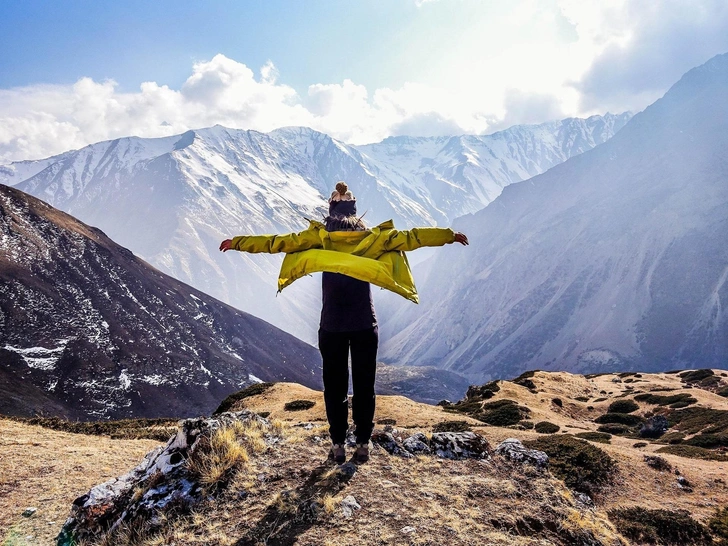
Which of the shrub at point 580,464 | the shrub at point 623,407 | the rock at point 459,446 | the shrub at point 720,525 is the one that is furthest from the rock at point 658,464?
the shrub at point 623,407

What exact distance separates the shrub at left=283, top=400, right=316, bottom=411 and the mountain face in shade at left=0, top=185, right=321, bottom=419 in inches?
2570

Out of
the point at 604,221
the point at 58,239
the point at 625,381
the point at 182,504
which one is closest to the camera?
the point at 182,504

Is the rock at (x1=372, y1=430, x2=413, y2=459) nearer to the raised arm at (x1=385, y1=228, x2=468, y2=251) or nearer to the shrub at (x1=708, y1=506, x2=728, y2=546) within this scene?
the raised arm at (x1=385, y1=228, x2=468, y2=251)

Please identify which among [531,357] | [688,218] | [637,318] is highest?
[688,218]

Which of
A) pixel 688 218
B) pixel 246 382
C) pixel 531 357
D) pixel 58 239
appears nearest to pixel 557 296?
pixel 531 357

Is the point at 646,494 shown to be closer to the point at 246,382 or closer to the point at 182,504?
the point at 182,504

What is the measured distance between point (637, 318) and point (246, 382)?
12914 centimetres

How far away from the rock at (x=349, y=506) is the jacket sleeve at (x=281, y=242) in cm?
394

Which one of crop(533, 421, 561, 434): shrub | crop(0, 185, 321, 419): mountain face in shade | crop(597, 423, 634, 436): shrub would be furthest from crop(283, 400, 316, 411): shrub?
crop(0, 185, 321, 419): mountain face in shade

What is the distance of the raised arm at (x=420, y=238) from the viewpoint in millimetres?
6719

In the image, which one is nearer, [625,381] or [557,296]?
[625,381]

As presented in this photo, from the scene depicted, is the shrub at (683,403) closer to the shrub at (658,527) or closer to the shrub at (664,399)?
the shrub at (664,399)

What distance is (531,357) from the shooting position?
165 metres

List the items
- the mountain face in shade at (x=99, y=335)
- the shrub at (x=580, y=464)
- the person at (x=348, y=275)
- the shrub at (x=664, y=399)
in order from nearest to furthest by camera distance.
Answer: the person at (x=348, y=275)
the shrub at (x=580, y=464)
the shrub at (x=664, y=399)
the mountain face in shade at (x=99, y=335)
